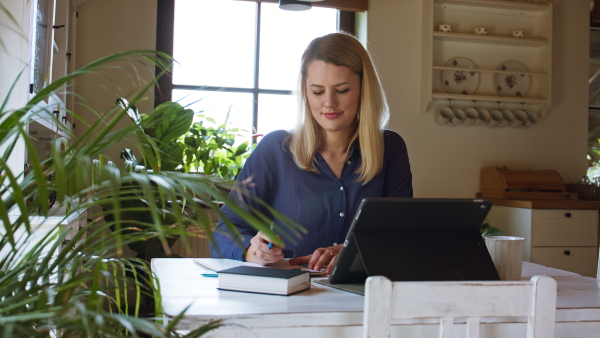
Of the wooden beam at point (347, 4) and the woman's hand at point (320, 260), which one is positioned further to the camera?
the wooden beam at point (347, 4)

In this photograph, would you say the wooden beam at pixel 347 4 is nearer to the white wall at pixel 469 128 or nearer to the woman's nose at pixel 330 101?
the white wall at pixel 469 128

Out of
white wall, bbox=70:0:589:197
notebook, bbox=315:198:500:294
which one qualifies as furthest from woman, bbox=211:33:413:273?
white wall, bbox=70:0:589:197

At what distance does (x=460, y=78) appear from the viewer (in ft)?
15.1

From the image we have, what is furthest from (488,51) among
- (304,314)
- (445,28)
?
(304,314)

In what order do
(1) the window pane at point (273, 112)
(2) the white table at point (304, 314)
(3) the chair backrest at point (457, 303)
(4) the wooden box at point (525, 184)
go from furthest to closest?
(1) the window pane at point (273, 112), (4) the wooden box at point (525, 184), (2) the white table at point (304, 314), (3) the chair backrest at point (457, 303)

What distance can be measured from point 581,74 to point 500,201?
1.27 metres

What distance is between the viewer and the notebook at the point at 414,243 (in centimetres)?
139

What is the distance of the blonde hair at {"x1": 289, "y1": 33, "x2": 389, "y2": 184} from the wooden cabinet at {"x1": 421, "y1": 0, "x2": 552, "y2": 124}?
2.20 meters

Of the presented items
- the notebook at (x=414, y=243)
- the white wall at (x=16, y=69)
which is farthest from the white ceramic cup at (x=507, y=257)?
the white wall at (x=16, y=69)

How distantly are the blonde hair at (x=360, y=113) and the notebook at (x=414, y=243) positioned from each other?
0.74 meters

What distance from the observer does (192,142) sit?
Result: 12.8 feet

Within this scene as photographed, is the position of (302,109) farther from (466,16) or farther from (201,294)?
(466,16)

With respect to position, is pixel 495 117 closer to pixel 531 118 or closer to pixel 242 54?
pixel 531 118

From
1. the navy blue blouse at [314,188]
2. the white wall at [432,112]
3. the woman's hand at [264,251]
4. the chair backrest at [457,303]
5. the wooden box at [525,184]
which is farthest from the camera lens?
the wooden box at [525,184]
